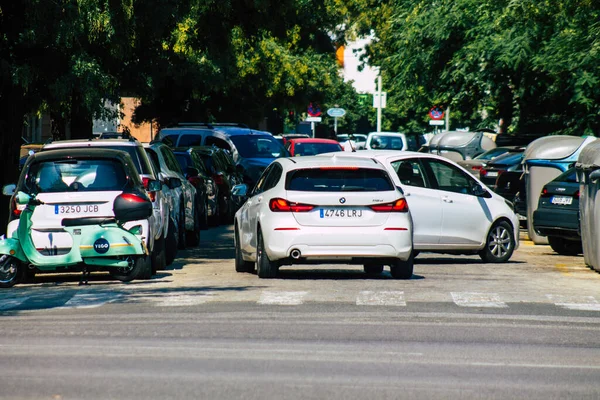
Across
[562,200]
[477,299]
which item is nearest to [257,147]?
[562,200]

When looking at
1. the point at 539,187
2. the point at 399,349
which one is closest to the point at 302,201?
the point at 399,349

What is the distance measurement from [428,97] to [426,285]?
2848 cm

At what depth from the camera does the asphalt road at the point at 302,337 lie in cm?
837

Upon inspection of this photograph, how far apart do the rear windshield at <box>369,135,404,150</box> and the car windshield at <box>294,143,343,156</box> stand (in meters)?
9.02

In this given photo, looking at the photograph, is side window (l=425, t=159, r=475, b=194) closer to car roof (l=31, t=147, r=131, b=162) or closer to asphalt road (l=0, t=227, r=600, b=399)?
asphalt road (l=0, t=227, r=600, b=399)

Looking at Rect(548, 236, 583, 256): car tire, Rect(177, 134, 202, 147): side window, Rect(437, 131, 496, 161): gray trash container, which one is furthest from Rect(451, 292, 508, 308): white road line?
Rect(437, 131, 496, 161): gray trash container

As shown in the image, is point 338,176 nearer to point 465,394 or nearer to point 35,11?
point 35,11

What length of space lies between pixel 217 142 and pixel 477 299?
1808 cm

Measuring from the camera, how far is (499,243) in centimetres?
1911

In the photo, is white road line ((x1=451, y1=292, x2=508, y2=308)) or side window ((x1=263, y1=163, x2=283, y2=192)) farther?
side window ((x1=263, y1=163, x2=283, y2=192))

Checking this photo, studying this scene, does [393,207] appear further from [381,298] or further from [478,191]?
[478,191]

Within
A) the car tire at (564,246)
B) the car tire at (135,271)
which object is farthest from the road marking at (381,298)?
the car tire at (564,246)

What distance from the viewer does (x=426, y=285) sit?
15250mm

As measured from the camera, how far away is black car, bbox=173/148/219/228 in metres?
25.3
